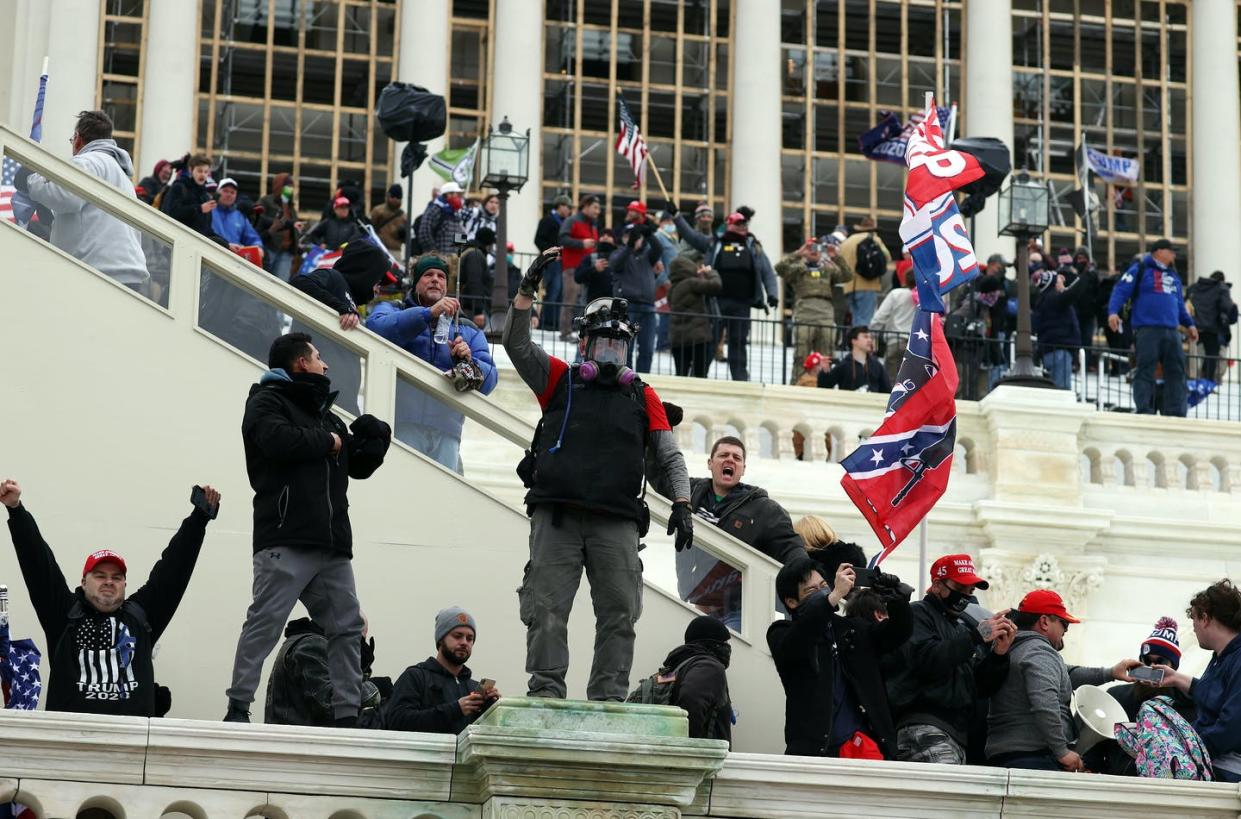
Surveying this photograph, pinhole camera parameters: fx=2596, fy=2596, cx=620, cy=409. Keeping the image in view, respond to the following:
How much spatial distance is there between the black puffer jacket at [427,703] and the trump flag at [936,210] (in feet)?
19.0

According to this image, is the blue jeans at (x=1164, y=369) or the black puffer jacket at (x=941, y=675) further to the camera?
the blue jeans at (x=1164, y=369)

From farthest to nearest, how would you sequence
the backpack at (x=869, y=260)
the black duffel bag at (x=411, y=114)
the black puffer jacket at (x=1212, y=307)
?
the black puffer jacket at (x=1212, y=307)
the backpack at (x=869, y=260)
the black duffel bag at (x=411, y=114)

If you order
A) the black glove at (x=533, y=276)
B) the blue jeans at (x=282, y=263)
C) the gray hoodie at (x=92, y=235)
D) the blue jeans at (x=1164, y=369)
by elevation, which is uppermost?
the blue jeans at (x=282, y=263)

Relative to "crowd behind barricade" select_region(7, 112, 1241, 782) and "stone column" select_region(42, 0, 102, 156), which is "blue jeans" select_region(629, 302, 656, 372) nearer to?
"crowd behind barricade" select_region(7, 112, 1241, 782)

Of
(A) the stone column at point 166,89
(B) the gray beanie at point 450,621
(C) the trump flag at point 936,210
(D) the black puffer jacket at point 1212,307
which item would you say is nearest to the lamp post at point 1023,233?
(D) the black puffer jacket at point 1212,307

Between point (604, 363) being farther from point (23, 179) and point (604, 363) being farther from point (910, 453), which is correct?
point (23, 179)

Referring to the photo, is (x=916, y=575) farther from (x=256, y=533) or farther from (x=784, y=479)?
(x=256, y=533)

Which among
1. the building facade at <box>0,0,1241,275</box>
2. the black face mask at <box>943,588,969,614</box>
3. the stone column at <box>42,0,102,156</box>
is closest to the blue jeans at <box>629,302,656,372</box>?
the black face mask at <box>943,588,969,614</box>

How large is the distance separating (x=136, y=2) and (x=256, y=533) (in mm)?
30312

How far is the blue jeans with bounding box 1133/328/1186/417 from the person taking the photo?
22.8m

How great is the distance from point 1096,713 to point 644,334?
11.8m

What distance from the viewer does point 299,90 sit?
129 feet

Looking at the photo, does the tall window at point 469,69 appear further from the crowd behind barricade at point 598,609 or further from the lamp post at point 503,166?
the crowd behind barricade at point 598,609

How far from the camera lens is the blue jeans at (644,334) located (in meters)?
21.5
